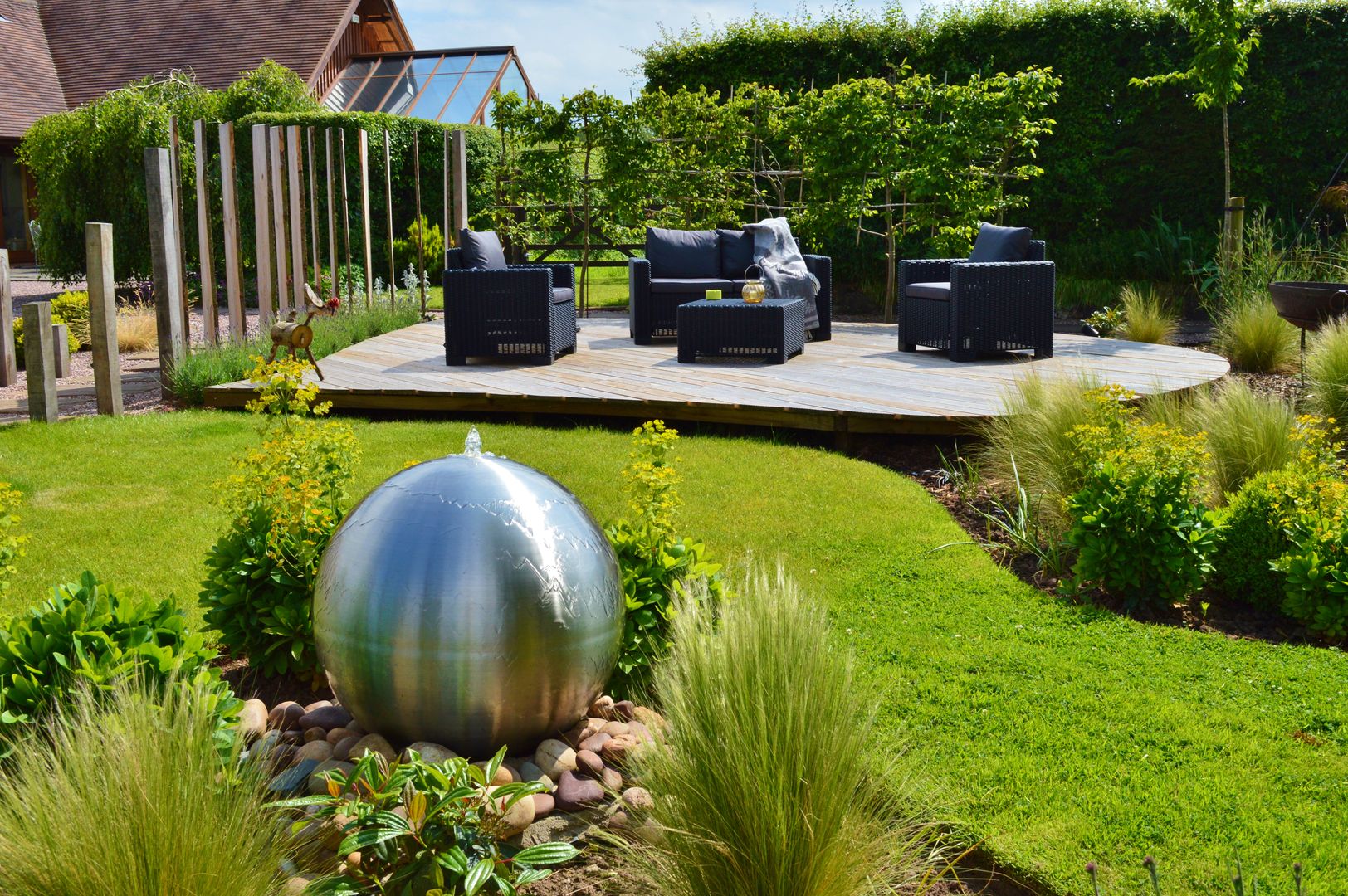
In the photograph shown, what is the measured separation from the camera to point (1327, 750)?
8.90 feet

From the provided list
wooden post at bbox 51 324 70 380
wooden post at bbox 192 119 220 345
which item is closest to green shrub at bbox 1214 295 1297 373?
wooden post at bbox 192 119 220 345

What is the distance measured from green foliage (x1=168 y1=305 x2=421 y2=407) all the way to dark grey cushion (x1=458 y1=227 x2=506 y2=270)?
134 cm

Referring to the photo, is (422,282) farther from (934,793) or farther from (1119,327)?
(934,793)

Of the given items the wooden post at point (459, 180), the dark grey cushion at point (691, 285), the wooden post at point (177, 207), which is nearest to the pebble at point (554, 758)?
the wooden post at point (177, 207)

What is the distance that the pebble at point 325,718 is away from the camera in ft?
9.29

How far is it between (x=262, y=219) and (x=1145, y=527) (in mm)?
7849

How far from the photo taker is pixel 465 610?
2359 millimetres

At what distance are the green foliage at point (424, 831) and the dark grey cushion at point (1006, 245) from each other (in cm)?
729

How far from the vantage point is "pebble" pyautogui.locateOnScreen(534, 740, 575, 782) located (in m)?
2.53

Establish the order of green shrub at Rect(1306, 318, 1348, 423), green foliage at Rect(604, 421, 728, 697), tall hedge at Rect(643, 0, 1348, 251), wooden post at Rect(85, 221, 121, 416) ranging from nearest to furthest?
1. green foliage at Rect(604, 421, 728, 697)
2. green shrub at Rect(1306, 318, 1348, 423)
3. wooden post at Rect(85, 221, 121, 416)
4. tall hedge at Rect(643, 0, 1348, 251)

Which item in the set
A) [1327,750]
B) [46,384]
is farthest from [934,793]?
[46,384]

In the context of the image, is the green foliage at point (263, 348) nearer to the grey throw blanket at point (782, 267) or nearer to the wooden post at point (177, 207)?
the wooden post at point (177, 207)

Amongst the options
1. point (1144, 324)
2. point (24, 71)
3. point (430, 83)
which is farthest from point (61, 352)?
point (24, 71)

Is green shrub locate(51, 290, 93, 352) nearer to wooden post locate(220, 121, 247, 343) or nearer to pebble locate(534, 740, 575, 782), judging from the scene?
wooden post locate(220, 121, 247, 343)
